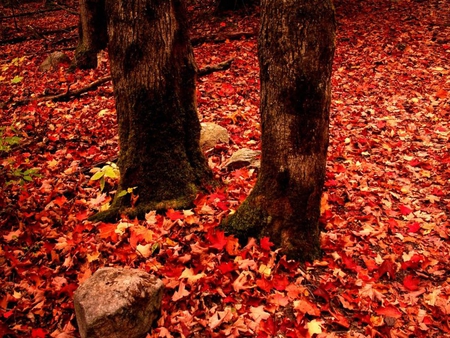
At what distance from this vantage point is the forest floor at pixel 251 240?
3025 millimetres

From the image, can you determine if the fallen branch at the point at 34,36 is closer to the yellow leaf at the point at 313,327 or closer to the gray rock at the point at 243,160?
the gray rock at the point at 243,160

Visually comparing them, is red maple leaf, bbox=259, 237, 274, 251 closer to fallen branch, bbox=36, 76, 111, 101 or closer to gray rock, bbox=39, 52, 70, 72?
fallen branch, bbox=36, 76, 111, 101

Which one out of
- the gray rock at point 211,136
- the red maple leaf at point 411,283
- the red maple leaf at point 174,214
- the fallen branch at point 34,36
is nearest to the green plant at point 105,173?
the red maple leaf at point 174,214

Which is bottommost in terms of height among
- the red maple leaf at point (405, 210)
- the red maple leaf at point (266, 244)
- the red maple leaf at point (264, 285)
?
the red maple leaf at point (264, 285)

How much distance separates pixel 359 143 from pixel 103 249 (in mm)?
4575

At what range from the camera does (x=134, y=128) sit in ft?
12.9

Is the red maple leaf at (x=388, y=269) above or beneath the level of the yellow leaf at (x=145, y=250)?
beneath

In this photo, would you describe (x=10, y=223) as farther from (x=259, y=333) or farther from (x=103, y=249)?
(x=259, y=333)

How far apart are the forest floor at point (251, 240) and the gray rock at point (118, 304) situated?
0.62ft

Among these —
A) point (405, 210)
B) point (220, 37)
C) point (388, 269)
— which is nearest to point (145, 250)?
point (388, 269)

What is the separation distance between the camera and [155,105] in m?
3.84

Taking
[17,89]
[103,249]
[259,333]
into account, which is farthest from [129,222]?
[17,89]

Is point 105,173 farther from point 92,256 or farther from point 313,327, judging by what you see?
point 313,327

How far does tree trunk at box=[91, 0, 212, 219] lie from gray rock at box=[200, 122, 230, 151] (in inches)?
51.8
